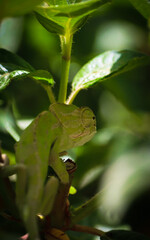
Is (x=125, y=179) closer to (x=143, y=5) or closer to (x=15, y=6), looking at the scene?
(x=143, y=5)

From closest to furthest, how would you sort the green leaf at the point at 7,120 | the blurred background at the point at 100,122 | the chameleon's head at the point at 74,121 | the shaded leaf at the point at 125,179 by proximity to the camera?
the chameleon's head at the point at 74,121, the green leaf at the point at 7,120, the blurred background at the point at 100,122, the shaded leaf at the point at 125,179

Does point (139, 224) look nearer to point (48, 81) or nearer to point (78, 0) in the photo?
point (48, 81)

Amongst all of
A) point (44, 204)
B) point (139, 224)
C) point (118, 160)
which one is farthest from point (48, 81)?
point (139, 224)

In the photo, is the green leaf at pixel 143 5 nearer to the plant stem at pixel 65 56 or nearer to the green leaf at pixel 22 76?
the plant stem at pixel 65 56

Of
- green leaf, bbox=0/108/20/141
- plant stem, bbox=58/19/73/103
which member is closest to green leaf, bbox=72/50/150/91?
plant stem, bbox=58/19/73/103

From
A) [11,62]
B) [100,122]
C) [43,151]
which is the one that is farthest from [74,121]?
[100,122]

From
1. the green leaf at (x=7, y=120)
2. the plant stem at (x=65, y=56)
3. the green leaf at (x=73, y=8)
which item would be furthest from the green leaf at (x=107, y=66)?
the green leaf at (x=7, y=120)

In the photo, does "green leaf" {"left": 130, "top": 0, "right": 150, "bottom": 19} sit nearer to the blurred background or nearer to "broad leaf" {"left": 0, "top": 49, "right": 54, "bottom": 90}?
"broad leaf" {"left": 0, "top": 49, "right": 54, "bottom": 90}
